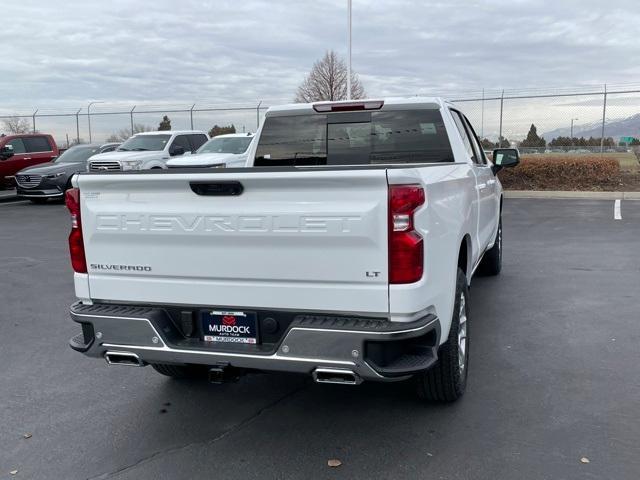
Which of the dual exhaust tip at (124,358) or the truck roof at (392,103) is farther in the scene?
the truck roof at (392,103)

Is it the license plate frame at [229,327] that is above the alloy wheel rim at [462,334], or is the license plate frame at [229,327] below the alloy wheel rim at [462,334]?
above

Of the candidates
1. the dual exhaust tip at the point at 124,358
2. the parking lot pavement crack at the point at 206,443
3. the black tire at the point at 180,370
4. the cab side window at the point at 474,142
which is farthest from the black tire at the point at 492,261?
the dual exhaust tip at the point at 124,358

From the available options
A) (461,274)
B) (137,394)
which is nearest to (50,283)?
(137,394)

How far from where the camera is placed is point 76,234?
354 centimetres

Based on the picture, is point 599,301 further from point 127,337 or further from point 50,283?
point 50,283

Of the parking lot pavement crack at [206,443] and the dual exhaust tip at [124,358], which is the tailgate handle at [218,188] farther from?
the parking lot pavement crack at [206,443]

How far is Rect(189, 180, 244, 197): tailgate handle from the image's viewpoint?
10.4 ft

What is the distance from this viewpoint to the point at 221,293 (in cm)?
330

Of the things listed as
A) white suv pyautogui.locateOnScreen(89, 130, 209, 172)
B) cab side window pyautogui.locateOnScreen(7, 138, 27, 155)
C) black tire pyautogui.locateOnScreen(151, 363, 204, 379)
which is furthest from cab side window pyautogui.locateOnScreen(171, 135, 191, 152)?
black tire pyautogui.locateOnScreen(151, 363, 204, 379)

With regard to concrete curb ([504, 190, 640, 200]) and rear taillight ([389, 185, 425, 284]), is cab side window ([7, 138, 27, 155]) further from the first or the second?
rear taillight ([389, 185, 425, 284])

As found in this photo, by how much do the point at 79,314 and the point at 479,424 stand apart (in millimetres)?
2471

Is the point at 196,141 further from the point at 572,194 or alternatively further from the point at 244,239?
the point at 244,239

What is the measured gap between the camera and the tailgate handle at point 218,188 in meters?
3.18

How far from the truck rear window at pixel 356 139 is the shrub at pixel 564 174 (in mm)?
13997
